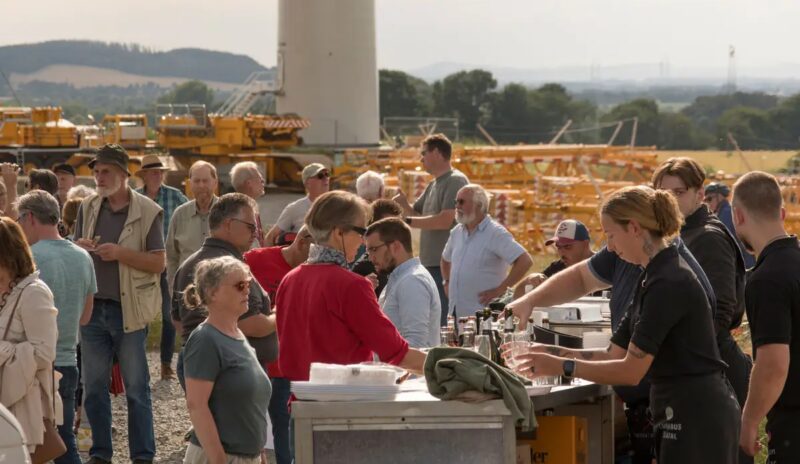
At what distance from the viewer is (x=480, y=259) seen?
995cm

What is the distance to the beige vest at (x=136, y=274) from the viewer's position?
8.94 metres

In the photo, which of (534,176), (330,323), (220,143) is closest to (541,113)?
(220,143)

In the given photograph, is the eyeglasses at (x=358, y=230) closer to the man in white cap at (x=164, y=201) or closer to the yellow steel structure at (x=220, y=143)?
the man in white cap at (x=164, y=201)

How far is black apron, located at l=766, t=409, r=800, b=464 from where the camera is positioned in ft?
18.6

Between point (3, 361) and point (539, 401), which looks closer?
point (539, 401)

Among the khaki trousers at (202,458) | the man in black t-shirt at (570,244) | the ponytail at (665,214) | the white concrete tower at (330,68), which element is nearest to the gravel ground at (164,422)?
the man in black t-shirt at (570,244)

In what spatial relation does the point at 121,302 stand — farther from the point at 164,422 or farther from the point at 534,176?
the point at 534,176

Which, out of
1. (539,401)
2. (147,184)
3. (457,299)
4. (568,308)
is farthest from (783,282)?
(147,184)

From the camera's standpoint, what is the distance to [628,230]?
205 inches

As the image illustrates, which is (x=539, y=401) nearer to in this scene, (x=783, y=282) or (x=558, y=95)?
(x=783, y=282)

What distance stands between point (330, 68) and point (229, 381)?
1737 inches

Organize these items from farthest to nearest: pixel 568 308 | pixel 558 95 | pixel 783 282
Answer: pixel 558 95 → pixel 568 308 → pixel 783 282

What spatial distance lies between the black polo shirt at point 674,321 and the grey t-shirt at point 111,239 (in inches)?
183

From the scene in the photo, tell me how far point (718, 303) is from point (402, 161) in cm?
3030
